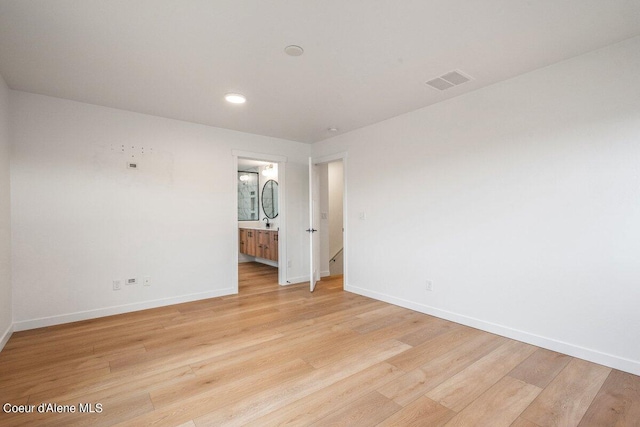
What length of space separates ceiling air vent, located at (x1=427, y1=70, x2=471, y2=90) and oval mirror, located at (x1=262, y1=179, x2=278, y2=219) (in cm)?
468

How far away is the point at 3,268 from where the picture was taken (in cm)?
283

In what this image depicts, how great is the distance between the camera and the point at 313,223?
4965 millimetres

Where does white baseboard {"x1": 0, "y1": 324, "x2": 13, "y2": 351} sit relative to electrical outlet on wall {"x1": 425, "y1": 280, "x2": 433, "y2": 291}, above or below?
below

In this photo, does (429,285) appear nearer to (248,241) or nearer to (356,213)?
(356,213)

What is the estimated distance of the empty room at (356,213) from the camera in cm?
195

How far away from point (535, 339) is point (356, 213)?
2.61 meters

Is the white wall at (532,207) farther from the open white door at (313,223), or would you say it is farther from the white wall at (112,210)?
the white wall at (112,210)

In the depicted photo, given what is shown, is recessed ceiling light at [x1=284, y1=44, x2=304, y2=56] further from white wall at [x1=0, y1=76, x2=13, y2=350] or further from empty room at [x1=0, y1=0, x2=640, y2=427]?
white wall at [x1=0, y1=76, x2=13, y2=350]

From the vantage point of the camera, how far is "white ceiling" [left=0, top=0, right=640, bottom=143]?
1899 mm

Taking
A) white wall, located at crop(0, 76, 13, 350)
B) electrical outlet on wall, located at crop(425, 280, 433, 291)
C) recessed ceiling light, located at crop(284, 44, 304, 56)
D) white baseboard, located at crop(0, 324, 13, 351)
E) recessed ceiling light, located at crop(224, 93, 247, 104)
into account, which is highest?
recessed ceiling light, located at crop(284, 44, 304, 56)

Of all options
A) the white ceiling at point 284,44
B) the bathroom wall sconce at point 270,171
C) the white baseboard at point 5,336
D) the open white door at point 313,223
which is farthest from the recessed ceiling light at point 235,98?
the bathroom wall sconce at point 270,171

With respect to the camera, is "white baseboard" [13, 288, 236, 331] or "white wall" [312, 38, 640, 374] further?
"white baseboard" [13, 288, 236, 331]

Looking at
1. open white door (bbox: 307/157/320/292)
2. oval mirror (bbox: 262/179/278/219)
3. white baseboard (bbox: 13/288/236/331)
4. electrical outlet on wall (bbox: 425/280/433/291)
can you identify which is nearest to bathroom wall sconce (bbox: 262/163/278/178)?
oval mirror (bbox: 262/179/278/219)

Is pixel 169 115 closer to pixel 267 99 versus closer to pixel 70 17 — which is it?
pixel 267 99
